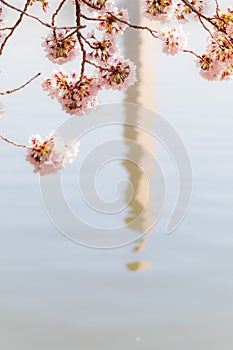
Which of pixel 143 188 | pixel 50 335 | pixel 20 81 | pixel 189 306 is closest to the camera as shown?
pixel 50 335

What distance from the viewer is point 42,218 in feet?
10.3

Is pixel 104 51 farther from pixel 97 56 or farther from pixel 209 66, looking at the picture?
pixel 209 66

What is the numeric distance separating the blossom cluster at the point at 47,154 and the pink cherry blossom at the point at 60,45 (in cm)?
18

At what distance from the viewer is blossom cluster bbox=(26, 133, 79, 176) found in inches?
57.1

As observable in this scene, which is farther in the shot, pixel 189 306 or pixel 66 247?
pixel 66 247

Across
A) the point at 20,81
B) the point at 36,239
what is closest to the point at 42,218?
the point at 36,239

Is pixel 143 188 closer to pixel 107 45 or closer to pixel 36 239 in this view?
pixel 36 239

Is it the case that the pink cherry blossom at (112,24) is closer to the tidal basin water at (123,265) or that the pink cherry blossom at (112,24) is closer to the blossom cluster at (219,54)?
the blossom cluster at (219,54)

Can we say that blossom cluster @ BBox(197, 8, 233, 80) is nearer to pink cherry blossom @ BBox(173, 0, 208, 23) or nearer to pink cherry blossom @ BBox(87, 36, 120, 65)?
pink cherry blossom @ BBox(173, 0, 208, 23)

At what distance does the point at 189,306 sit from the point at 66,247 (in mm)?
627

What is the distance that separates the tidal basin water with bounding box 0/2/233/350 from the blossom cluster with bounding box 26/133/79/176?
34.4 inches

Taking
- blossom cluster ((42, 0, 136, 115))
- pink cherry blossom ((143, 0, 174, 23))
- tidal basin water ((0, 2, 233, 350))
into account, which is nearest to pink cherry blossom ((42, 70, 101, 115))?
blossom cluster ((42, 0, 136, 115))

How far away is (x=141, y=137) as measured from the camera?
173 inches

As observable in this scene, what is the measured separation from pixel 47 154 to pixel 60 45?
9.2 inches
